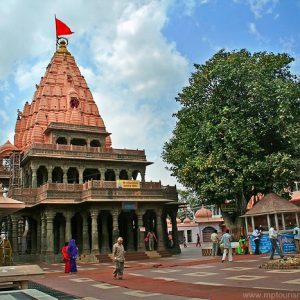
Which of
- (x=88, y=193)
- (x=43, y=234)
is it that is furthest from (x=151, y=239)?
(x=43, y=234)

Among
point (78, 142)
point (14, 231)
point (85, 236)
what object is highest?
point (78, 142)

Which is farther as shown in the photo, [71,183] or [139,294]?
[71,183]

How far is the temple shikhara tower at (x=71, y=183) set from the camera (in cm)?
3156

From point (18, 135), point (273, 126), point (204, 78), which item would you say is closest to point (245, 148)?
point (273, 126)

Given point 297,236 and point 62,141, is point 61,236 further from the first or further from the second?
point 297,236

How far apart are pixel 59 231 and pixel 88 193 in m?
7.64

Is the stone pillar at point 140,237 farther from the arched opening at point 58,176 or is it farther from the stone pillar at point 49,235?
the arched opening at point 58,176

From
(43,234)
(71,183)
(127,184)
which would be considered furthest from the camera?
(71,183)

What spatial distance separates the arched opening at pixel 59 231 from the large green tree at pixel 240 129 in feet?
41.6

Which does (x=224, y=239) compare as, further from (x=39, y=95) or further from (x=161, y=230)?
(x=39, y=95)

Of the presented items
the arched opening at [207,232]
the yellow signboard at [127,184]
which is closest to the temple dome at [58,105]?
the yellow signboard at [127,184]

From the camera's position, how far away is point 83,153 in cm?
3666

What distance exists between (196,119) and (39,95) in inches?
899

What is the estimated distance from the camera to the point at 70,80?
4550cm
